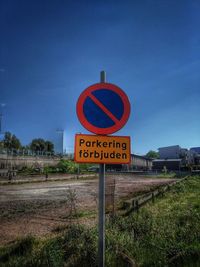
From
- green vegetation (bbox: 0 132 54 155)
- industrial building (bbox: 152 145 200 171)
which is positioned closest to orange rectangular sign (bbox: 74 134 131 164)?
green vegetation (bbox: 0 132 54 155)

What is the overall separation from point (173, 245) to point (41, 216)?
577 cm

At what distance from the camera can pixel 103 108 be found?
3.29 metres

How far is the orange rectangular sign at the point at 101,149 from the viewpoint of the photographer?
3084 millimetres

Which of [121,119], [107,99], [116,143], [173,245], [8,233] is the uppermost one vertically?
[107,99]

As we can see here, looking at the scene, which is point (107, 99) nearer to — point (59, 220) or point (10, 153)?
point (59, 220)

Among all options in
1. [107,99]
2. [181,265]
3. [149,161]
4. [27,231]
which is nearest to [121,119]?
[107,99]

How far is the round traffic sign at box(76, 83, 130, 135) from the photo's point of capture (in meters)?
3.22

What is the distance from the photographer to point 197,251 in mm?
3760

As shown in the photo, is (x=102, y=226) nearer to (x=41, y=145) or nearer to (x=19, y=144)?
(x=19, y=144)

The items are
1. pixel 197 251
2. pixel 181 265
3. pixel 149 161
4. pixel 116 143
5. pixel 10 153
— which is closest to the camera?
pixel 116 143

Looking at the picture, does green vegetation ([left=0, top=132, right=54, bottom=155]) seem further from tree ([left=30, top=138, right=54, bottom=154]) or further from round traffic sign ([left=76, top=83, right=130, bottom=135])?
round traffic sign ([left=76, top=83, right=130, bottom=135])

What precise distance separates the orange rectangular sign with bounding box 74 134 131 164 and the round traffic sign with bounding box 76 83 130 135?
0.36ft

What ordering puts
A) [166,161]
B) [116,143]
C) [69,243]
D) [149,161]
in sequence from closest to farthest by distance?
[116,143]
[69,243]
[166,161]
[149,161]

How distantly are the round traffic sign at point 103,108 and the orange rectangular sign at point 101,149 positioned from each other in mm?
108
